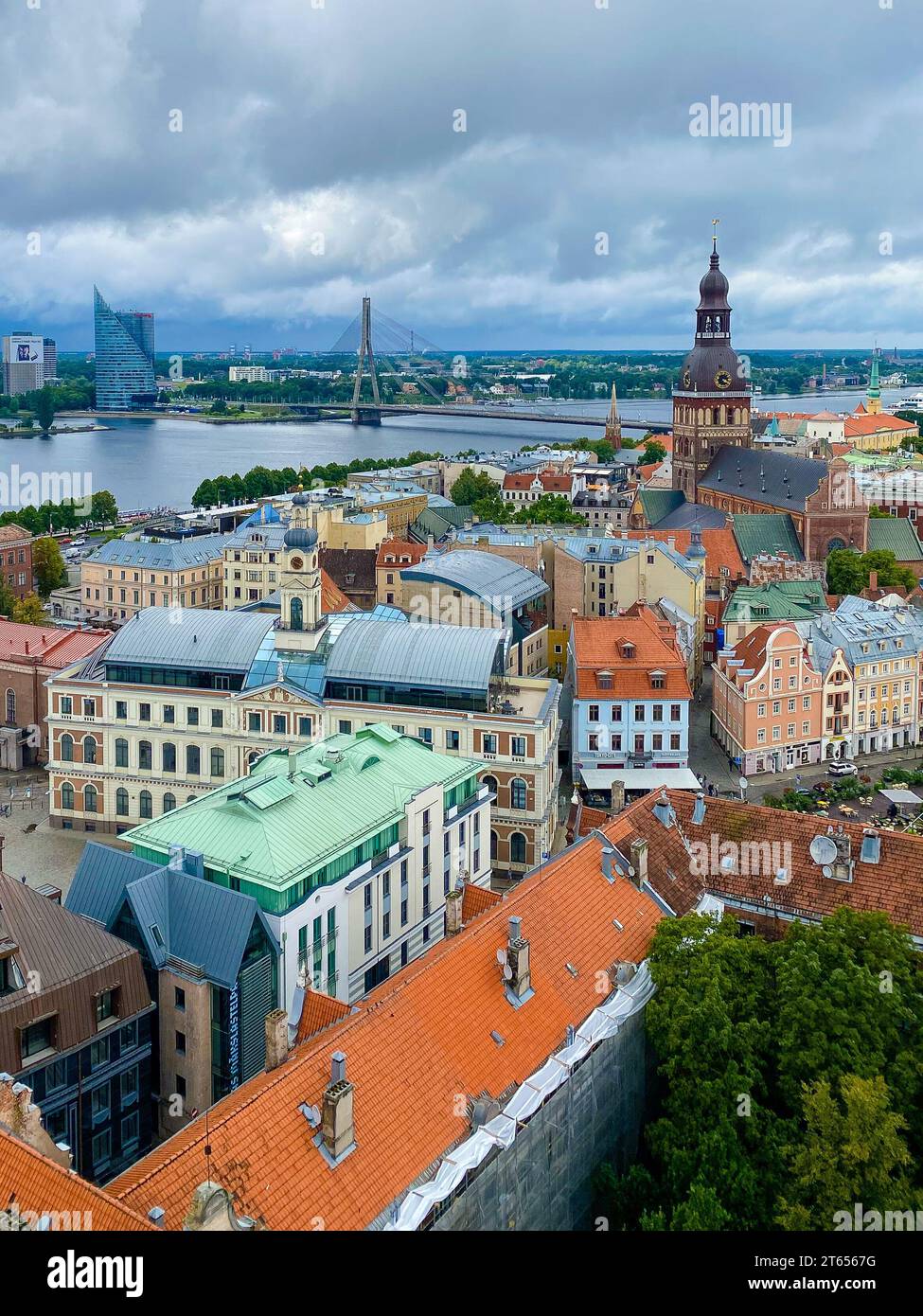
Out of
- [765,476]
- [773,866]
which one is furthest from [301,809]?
[765,476]

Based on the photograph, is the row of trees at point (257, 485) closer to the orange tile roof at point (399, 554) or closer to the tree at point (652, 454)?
the tree at point (652, 454)

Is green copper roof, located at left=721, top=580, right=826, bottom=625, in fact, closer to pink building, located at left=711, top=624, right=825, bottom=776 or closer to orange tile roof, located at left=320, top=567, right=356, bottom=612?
pink building, located at left=711, top=624, right=825, bottom=776

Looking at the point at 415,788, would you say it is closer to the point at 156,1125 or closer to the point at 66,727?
the point at 156,1125

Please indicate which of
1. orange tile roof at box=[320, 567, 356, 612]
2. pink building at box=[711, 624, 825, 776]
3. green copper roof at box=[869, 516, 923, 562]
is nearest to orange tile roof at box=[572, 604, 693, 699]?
pink building at box=[711, 624, 825, 776]

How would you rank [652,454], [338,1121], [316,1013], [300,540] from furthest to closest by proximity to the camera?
[652,454] → [300,540] → [316,1013] → [338,1121]

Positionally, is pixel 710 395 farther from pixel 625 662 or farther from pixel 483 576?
pixel 625 662
